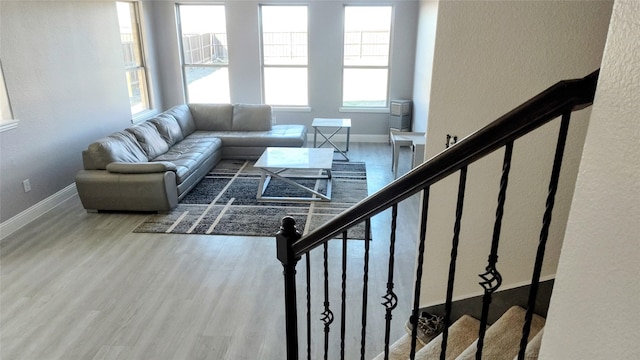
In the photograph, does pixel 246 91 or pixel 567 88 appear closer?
pixel 567 88

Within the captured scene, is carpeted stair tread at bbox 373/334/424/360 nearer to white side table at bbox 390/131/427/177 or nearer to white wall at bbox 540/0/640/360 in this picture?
white wall at bbox 540/0/640/360

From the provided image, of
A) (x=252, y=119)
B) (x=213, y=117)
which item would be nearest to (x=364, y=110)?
(x=252, y=119)

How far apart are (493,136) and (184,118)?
614cm

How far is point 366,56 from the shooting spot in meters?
7.34

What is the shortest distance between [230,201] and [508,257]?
11.4ft

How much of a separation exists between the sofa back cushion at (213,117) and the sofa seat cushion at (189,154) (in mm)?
503

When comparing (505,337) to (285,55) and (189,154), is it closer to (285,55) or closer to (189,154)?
(189,154)

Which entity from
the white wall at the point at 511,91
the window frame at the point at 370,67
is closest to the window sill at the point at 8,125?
the white wall at the point at 511,91

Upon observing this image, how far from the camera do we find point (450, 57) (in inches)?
79.5

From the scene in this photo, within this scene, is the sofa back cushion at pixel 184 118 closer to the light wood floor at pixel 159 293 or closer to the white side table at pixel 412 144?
the light wood floor at pixel 159 293

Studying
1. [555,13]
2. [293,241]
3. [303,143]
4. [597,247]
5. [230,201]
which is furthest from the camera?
[303,143]

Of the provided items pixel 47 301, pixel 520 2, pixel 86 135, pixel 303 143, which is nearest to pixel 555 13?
pixel 520 2

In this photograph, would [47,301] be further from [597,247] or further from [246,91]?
[246,91]

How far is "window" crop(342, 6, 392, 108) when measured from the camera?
7.13 metres
